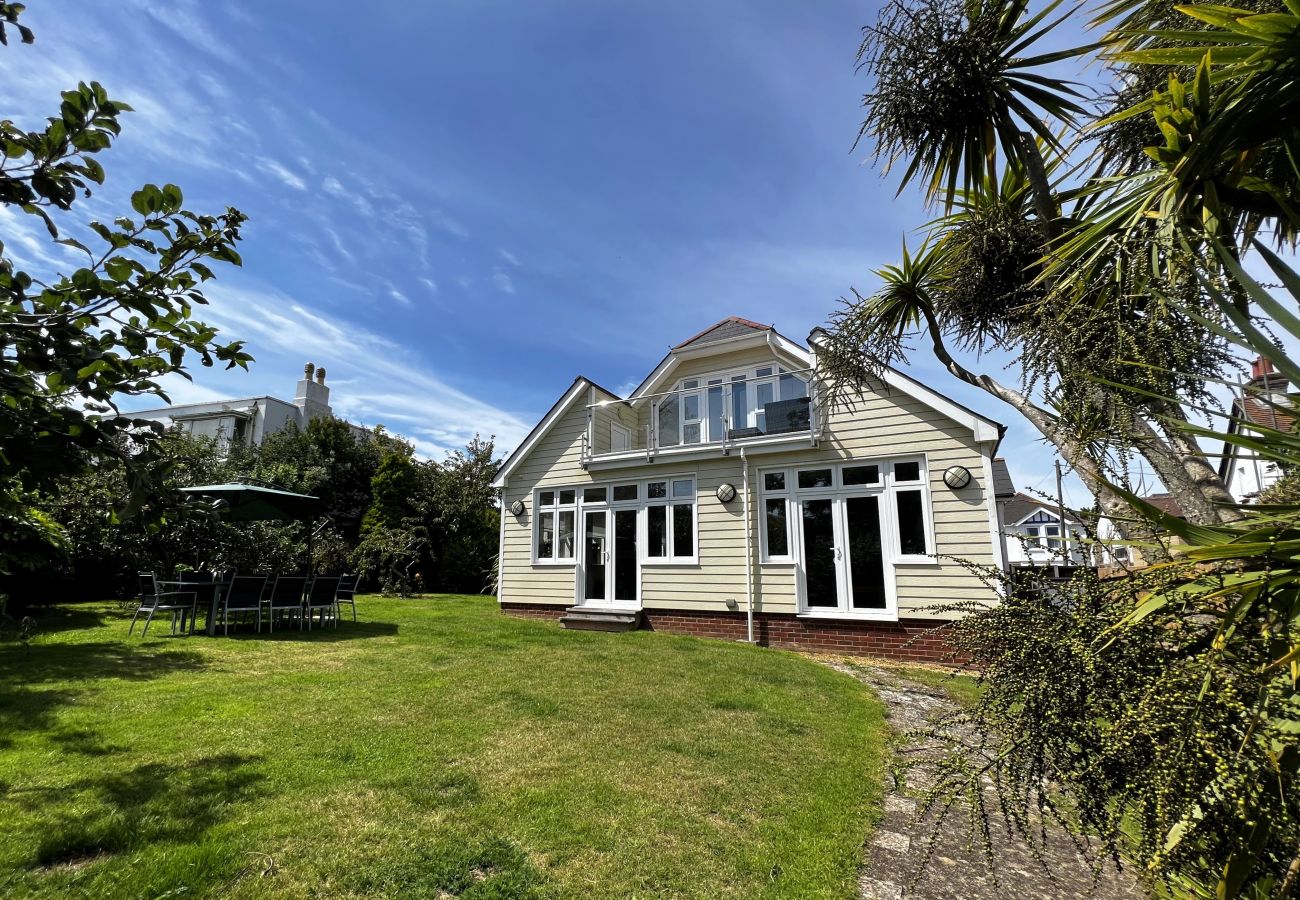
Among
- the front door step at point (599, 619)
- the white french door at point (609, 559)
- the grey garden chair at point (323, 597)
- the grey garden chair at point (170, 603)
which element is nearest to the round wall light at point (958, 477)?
the white french door at point (609, 559)

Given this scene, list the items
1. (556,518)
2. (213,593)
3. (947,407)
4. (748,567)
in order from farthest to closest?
(556,518) → (748,567) → (947,407) → (213,593)

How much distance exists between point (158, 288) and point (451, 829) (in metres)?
2.79

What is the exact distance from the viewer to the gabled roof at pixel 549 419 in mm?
13312

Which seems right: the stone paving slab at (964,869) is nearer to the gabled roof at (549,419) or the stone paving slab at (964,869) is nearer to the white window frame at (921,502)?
the white window frame at (921,502)

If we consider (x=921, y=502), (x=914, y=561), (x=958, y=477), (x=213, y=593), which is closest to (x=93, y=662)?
(x=213, y=593)

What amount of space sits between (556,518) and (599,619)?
2.80m

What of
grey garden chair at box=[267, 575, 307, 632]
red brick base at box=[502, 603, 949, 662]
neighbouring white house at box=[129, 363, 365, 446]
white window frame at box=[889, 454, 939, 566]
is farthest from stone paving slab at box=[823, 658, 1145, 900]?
neighbouring white house at box=[129, 363, 365, 446]

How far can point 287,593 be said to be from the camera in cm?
963

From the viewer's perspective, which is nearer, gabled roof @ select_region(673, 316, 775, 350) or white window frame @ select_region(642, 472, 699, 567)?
white window frame @ select_region(642, 472, 699, 567)

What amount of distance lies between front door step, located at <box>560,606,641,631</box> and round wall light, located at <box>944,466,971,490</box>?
20.8 ft

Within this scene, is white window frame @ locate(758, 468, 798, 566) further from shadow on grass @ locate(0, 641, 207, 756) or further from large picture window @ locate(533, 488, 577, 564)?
shadow on grass @ locate(0, 641, 207, 756)

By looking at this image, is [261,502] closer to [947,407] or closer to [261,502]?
[261,502]

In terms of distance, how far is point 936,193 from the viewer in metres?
4.72

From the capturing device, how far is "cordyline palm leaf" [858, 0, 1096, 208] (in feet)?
12.5
